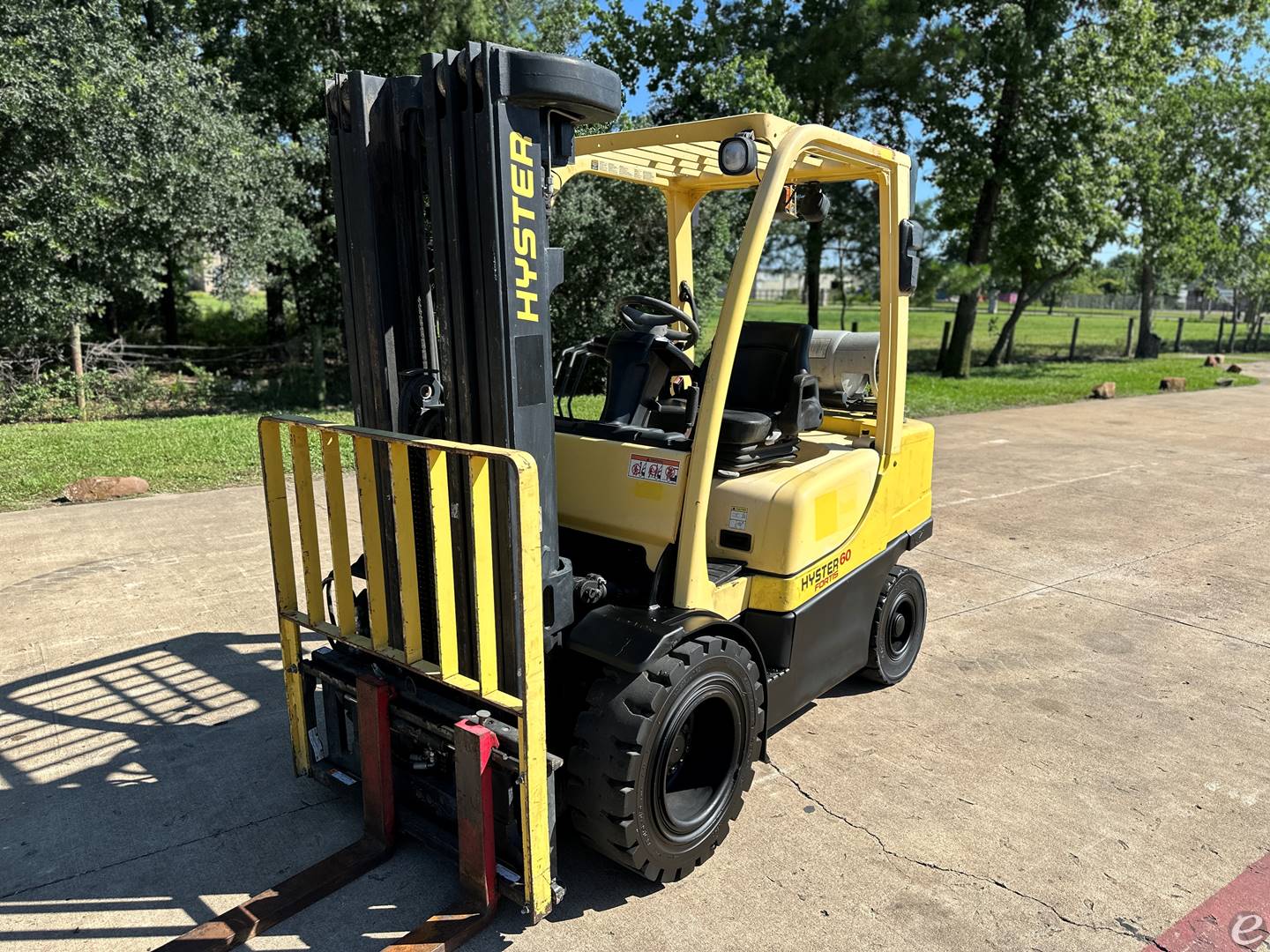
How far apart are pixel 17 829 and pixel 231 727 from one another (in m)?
0.96

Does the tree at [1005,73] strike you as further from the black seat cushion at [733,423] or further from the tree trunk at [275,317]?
the black seat cushion at [733,423]

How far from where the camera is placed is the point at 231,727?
14.1ft

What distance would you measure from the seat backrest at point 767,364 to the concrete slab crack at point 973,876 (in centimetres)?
176

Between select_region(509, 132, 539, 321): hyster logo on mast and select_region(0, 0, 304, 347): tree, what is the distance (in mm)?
11085

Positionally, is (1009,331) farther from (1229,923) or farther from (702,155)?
(1229,923)

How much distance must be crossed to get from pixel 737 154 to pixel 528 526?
1.63 m

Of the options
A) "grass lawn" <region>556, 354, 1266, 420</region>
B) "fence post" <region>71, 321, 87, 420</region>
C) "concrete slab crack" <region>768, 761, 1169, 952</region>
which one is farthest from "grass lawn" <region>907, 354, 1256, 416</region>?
"fence post" <region>71, 321, 87, 420</region>

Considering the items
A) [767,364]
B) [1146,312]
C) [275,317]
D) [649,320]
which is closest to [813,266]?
[275,317]

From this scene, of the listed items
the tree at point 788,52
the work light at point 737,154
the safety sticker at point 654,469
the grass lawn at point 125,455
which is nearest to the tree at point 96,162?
the grass lawn at point 125,455

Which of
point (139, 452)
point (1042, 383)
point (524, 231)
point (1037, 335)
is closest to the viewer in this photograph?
point (524, 231)

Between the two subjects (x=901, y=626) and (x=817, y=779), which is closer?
(x=817, y=779)

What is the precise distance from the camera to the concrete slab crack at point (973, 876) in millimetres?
2996

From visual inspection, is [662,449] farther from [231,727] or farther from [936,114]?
[936,114]

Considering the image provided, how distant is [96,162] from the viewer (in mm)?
11453
